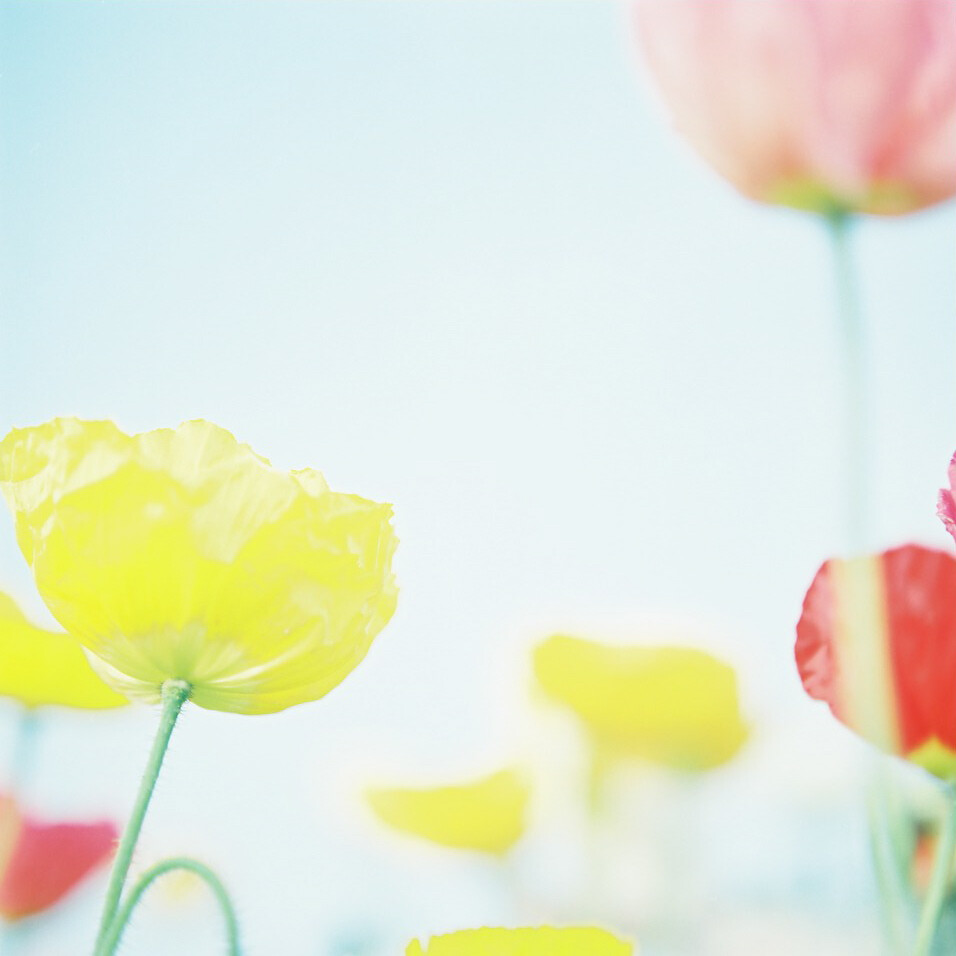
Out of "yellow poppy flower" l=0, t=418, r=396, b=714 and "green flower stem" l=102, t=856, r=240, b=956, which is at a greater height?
"yellow poppy flower" l=0, t=418, r=396, b=714

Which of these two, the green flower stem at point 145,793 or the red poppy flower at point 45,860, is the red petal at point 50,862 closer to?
the red poppy flower at point 45,860

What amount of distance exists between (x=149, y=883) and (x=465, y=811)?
0.16m

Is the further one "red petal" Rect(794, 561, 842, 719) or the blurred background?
the blurred background

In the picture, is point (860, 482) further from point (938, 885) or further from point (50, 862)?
point (50, 862)

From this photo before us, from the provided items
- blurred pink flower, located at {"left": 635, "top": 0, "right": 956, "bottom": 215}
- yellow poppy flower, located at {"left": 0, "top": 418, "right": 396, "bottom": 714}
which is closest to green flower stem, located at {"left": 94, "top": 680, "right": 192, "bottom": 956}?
yellow poppy flower, located at {"left": 0, "top": 418, "right": 396, "bottom": 714}

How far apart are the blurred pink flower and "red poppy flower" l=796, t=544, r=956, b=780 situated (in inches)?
4.9

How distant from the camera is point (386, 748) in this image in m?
0.46

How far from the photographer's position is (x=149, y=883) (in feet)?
1.06

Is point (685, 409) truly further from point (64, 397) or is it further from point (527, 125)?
point (64, 397)

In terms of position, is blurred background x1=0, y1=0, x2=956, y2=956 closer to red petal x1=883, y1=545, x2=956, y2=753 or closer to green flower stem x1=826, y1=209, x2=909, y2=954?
green flower stem x1=826, y1=209, x2=909, y2=954

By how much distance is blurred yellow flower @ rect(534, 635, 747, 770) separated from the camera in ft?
1.45

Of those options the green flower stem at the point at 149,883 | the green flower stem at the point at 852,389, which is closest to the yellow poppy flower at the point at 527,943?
the green flower stem at the point at 149,883

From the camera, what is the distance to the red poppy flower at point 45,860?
1.43 ft

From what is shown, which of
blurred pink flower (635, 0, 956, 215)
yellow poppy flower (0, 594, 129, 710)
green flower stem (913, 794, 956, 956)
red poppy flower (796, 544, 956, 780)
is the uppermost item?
blurred pink flower (635, 0, 956, 215)
